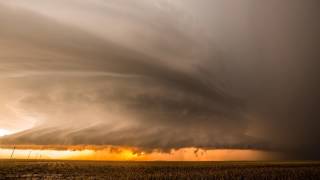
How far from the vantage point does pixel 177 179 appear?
5462 cm

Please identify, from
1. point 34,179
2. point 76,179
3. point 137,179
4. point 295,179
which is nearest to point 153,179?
point 137,179

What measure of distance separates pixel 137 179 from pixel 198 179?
11.7 meters

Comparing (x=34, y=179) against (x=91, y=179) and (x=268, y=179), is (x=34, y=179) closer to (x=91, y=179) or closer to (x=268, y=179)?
(x=91, y=179)

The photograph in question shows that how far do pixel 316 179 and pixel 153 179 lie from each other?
32238mm

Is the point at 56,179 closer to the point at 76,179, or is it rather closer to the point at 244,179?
the point at 76,179

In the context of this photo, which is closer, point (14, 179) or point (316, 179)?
point (14, 179)

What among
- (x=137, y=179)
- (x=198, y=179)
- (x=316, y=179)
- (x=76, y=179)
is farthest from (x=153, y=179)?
(x=316, y=179)

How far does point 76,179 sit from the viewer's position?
180 ft

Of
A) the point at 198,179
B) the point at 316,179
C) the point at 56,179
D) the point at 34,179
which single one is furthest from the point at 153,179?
the point at 316,179

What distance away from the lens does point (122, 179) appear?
5522 cm

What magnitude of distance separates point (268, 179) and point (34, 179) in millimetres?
45323

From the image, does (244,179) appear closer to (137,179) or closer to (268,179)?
(268,179)

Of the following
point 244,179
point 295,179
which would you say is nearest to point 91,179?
point 244,179

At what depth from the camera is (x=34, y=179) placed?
2151 inches
